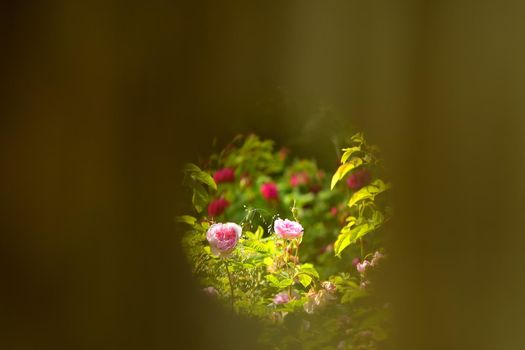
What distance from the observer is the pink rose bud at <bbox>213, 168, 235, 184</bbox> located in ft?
3.59

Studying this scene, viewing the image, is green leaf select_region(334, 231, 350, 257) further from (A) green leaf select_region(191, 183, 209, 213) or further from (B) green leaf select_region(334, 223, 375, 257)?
(A) green leaf select_region(191, 183, 209, 213)

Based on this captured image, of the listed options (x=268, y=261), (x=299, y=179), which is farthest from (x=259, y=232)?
(x=299, y=179)

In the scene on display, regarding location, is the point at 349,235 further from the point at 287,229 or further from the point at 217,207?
the point at 217,207

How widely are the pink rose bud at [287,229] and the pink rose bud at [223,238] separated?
0.08 m

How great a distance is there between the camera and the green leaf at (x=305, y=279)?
3.34 feet

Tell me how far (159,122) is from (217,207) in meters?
0.21

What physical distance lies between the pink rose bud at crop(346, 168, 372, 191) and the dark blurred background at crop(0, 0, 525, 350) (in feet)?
0.26

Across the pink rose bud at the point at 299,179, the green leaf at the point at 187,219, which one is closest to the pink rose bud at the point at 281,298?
the green leaf at the point at 187,219

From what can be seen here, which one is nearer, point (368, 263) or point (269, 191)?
point (368, 263)

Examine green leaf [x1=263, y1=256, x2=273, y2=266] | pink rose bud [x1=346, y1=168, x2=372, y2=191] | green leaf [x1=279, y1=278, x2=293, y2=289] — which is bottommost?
green leaf [x1=279, y1=278, x2=293, y2=289]

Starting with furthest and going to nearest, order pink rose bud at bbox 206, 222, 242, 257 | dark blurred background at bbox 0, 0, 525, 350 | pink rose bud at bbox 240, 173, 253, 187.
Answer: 1. pink rose bud at bbox 240, 173, 253, 187
2. pink rose bud at bbox 206, 222, 242, 257
3. dark blurred background at bbox 0, 0, 525, 350

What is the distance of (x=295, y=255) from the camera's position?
105 centimetres

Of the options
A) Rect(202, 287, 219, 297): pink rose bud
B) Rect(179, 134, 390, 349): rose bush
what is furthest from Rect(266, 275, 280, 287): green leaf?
Rect(202, 287, 219, 297): pink rose bud

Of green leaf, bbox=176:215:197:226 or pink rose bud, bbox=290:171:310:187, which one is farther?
pink rose bud, bbox=290:171:310:187
